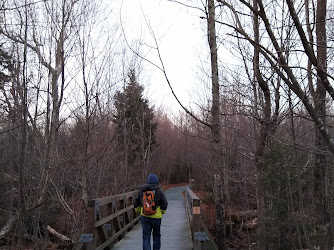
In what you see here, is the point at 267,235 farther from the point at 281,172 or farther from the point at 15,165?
the point at 15,165

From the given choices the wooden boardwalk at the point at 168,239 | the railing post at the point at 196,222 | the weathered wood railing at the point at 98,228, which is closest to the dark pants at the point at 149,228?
the railing post at the point at 196,222

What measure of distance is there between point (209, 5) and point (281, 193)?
463cm

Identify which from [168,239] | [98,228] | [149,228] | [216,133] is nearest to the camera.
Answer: [149,228]

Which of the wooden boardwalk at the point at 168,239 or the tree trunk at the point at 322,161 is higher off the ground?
the tree trunk at the point at 322,161

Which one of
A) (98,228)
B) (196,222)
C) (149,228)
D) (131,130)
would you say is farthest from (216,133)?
(131,130)

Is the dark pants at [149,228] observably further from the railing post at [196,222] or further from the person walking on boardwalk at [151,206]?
the railing post at [196,222]

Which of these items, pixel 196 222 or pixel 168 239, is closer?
pixel 196 222

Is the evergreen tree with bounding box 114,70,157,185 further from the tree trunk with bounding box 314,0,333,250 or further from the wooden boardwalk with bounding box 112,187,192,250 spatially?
the tree trunk with bounding box 314,0,333,250

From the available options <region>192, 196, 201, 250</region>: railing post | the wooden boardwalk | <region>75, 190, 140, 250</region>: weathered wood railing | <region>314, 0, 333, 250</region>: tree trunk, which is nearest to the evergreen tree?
the wooden boardwalk

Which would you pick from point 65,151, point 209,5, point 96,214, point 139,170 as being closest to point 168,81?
point 209,5

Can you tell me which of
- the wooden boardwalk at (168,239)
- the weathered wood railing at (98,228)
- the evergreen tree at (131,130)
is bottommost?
the wooden boardwalk at (168,239)

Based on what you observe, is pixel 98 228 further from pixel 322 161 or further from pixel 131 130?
pixel 131 130

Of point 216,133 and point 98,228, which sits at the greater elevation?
point 216,133

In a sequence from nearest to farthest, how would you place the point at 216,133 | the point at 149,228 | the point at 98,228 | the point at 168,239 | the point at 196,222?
the point at 149,228
the point at 196,222
the point at 98,228
the point at 216,133
the point at 168,239
